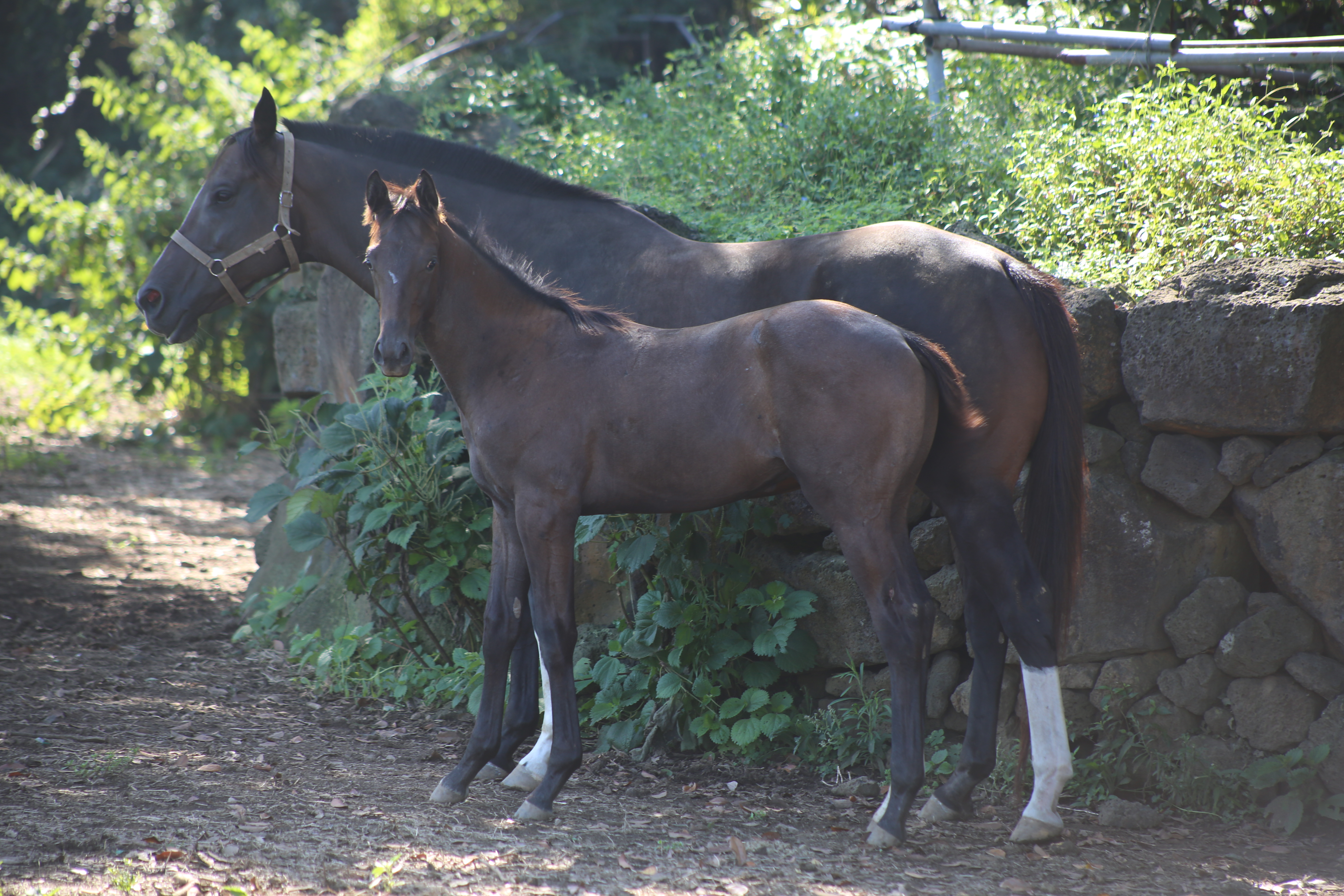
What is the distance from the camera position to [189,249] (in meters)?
4.62

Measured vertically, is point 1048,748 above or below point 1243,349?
below

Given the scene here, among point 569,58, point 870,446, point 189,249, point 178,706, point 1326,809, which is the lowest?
point 178,706

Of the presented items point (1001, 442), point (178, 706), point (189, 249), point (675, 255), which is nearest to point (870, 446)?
point (1001, 442)

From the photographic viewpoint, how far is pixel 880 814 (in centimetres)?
335

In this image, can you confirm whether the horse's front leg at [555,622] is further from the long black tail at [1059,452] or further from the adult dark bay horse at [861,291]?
the long black tail at [1059,452]

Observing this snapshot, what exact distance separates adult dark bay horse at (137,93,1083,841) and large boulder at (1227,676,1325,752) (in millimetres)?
842

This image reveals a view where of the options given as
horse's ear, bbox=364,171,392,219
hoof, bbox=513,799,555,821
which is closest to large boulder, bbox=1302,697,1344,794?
hoof, bbox=513,799,555,821

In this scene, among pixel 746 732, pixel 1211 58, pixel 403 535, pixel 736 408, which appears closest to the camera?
pixel 736 408

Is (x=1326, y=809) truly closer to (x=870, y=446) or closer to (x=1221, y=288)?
(x=1221, y=288)

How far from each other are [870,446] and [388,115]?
637 centimetres

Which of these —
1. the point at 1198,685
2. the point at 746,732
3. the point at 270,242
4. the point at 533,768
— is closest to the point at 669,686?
the point at 746,732

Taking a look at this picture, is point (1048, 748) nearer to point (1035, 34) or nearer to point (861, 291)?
point (861, 291)

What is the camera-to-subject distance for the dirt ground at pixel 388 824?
3016 mm

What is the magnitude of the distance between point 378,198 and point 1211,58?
160 inches
